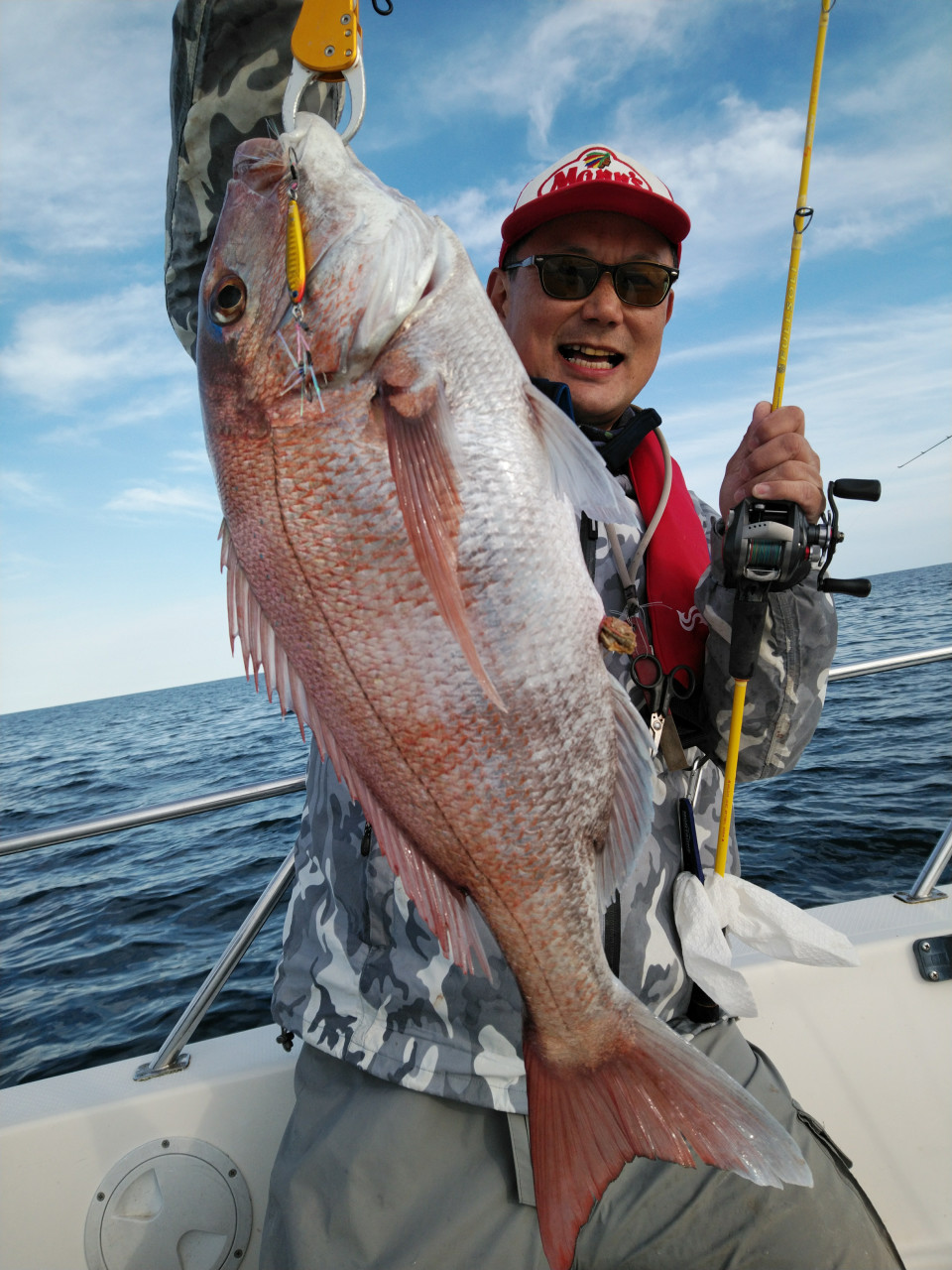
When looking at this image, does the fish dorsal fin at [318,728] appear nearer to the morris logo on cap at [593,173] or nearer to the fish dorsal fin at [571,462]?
the fish dorsal fin at [571,462]

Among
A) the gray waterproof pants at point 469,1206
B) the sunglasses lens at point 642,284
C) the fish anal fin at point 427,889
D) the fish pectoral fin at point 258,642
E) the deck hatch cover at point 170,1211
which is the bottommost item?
the deck hatch cover at point 170,1211

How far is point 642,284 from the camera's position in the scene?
6.87 ft

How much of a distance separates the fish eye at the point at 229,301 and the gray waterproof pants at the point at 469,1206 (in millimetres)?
1738

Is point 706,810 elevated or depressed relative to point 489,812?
depressed

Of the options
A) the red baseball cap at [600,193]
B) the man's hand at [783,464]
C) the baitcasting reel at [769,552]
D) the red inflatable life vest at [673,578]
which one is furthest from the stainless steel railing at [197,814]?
the red baseball cap at [600,193]

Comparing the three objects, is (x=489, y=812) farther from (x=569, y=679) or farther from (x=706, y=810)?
(x=706, y=810)

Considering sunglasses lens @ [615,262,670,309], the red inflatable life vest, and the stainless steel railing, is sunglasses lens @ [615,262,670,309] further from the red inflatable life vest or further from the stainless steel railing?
the stainless steel railing

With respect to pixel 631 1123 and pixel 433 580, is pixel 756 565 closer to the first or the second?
pixel 433 580

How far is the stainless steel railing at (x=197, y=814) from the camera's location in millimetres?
2402

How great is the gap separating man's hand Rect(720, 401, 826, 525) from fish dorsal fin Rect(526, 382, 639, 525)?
0.41m

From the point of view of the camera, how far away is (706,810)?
2148 millimetres

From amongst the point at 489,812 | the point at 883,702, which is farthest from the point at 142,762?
the point at 489,812

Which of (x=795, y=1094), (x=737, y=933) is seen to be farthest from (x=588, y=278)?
(x=795, y=1094)

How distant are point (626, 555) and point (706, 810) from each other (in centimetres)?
78
